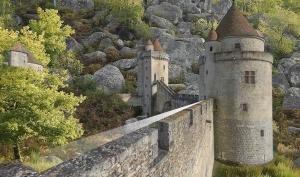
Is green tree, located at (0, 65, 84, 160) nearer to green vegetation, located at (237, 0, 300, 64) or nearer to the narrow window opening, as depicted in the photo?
the narrow window opening

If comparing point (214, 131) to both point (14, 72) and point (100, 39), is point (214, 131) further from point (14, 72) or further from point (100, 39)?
point (100, 39)

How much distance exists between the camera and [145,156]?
6.20 meters

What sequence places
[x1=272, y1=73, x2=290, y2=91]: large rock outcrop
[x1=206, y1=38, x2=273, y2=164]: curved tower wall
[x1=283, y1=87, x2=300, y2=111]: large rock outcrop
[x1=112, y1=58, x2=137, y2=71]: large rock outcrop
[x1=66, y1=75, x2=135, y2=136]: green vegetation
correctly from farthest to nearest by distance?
[x1=112, y1=58, x2=137, y2=71]: large rock outcrop, [x1=272, y1=73, x2=290, y2=91]: large rock outcrop, [x1=283, y1=87, x2=300, y2=111]: large rock outcrop, [x1=66, y1=75, x2=135, y2=136]: green vegetation, [x1=206, y1=38, x2=273, y2=164]: curved tower wall

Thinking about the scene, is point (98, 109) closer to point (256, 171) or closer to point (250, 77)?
point (250, 77)

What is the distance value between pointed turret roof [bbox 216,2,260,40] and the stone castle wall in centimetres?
1315

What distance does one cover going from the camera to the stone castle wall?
4457 mm

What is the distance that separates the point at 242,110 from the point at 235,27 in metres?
6.60

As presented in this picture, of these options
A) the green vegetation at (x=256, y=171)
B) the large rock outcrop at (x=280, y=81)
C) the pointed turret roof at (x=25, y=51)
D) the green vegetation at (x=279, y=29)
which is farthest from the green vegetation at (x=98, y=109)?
the green vegetation at (x=279, y=29)

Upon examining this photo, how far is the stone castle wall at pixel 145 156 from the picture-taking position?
4457mm

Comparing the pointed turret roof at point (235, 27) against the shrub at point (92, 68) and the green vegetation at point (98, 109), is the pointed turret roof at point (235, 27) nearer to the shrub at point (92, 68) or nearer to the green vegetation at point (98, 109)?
the green vegetation at point (98, 109)

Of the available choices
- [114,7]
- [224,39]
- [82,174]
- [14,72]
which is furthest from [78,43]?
[82,174]

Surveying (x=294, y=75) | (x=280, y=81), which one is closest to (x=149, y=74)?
(x=280, y=81)

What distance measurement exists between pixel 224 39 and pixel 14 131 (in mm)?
16404

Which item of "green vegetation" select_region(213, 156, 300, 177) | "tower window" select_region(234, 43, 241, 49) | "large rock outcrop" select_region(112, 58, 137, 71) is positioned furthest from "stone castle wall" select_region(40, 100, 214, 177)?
"large rock outcrop" select_region(112, 58, 137, 71)
